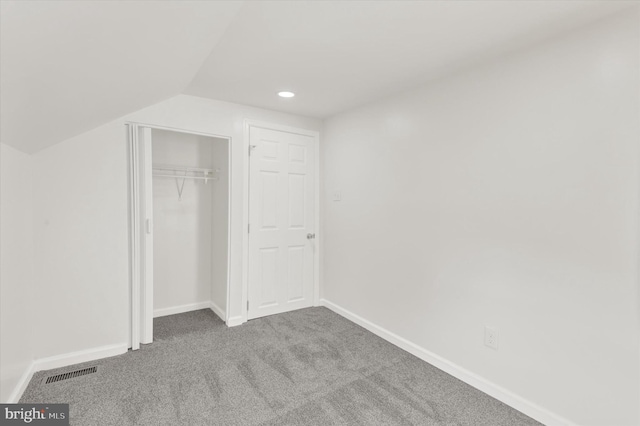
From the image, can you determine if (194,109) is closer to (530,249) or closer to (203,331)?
(203,331)

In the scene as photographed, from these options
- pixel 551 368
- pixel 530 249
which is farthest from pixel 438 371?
pixel 530 249

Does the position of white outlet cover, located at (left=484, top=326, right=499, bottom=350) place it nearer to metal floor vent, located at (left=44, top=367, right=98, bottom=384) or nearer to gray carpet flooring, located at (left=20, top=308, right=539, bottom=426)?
gray carpet flooring, located at (left=20, top=308, right=539, bottom=426)

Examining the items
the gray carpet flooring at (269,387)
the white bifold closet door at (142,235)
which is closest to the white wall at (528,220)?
the gray carpet flooring at (269,387)

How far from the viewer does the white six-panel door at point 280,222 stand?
3.47m

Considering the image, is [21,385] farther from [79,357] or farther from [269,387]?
[269,387]

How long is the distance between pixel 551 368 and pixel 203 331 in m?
2.86

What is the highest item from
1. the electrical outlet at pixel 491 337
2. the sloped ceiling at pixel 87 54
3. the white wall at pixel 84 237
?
the sloped ceiling at pixel 87 54

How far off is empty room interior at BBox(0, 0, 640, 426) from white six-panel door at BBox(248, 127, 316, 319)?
0.04 meters

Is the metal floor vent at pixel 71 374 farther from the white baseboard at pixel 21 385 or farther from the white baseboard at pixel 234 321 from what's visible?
the white baseboard at pixel 234 321

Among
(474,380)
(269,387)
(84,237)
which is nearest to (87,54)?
(84,237)

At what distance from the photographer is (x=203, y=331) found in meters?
3.17

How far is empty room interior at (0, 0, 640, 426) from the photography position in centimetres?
164

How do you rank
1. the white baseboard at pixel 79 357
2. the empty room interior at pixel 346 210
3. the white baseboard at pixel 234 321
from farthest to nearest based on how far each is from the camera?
the white baseboard at pixel 234 321
the white baseboard at pixel 79 357
the empty room interior at pixel 346 210

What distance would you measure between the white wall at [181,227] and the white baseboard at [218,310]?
0.34 feet
